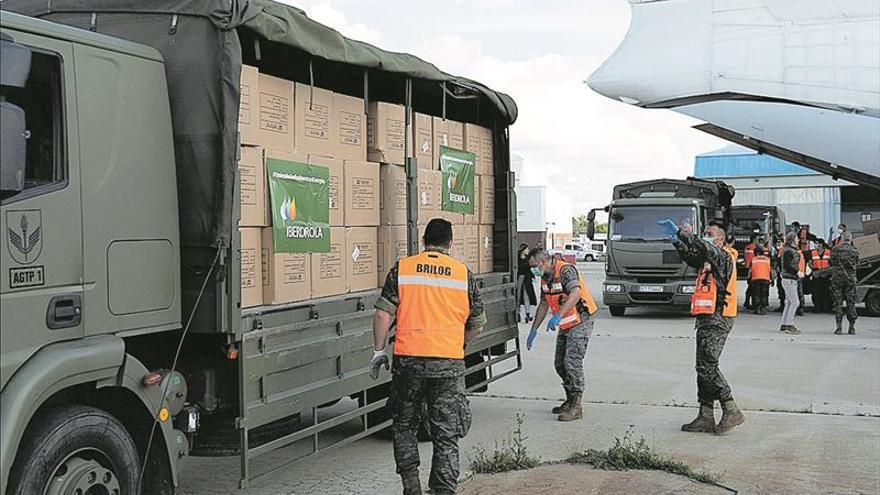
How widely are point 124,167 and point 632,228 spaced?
17426mm

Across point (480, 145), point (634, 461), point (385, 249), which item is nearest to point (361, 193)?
point (385, 249)

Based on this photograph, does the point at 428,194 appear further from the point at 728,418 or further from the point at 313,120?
the point at 728,418

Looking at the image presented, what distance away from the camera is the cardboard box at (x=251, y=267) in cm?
593

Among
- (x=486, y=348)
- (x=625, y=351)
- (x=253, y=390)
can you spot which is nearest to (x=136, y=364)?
(x=253, y=390)

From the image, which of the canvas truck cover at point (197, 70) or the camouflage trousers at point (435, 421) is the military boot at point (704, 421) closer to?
the camouflage trousers at point (435, 421)

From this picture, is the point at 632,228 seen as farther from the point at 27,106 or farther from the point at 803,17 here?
the point at 27,106

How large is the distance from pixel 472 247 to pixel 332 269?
8.82ft

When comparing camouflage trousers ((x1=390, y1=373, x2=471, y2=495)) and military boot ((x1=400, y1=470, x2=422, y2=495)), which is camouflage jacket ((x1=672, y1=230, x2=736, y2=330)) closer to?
camouflage trousers ((x1=390, y1=373, x2=471, y2=495))

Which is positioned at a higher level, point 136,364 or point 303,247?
point 303,247

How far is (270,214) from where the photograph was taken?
6121mm

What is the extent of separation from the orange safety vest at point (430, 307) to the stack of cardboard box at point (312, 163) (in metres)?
0.74

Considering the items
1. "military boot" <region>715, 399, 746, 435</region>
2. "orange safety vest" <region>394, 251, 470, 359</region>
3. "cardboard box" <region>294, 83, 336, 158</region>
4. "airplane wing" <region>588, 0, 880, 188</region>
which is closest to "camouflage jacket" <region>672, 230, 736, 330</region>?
"military boot" <region>715, 399, 746, 435</region>

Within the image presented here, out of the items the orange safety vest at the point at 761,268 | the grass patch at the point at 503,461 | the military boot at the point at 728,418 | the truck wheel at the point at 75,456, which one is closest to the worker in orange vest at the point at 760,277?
the orange safety vest at the point at 761,268

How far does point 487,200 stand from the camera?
9.80m
